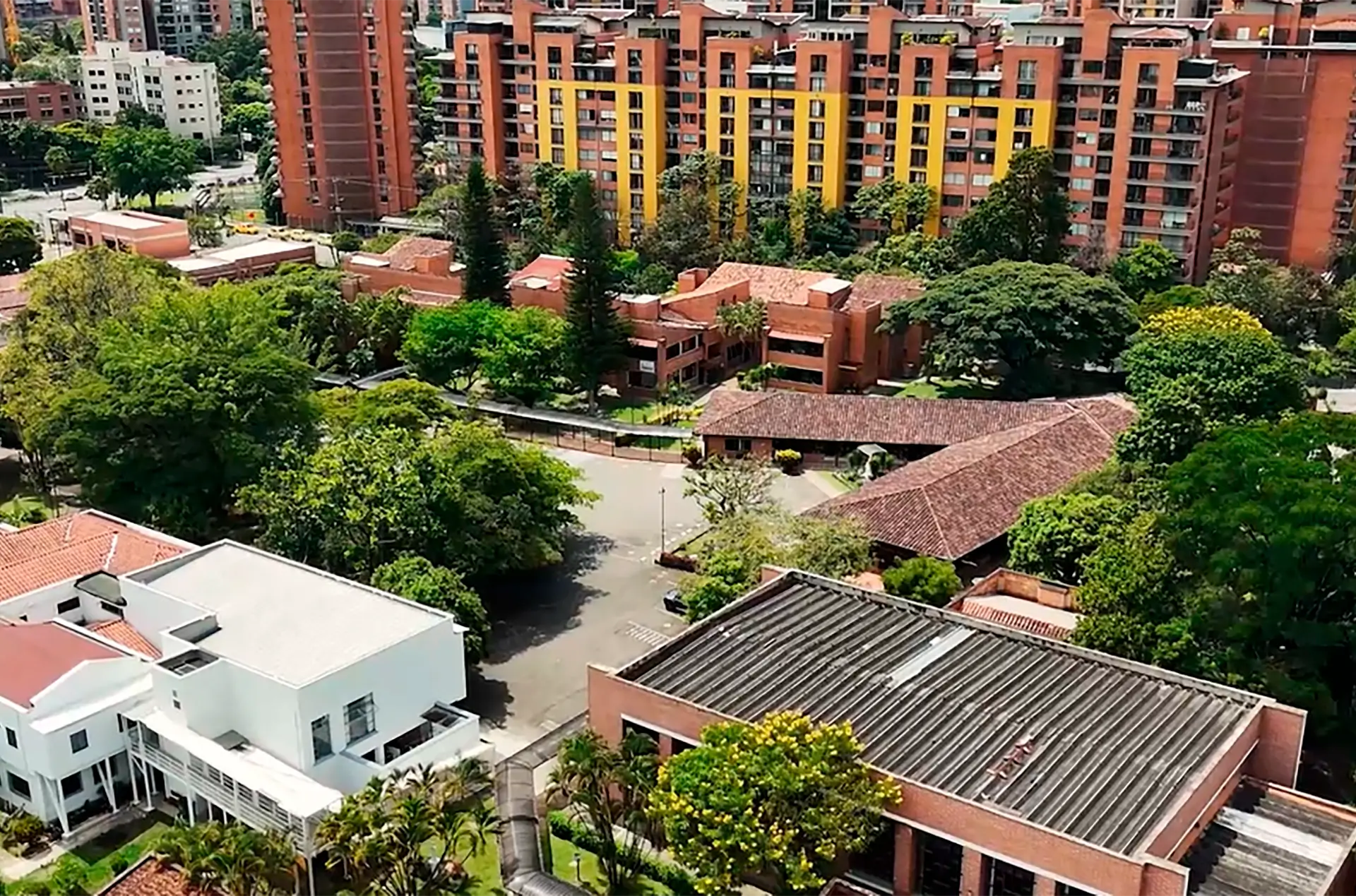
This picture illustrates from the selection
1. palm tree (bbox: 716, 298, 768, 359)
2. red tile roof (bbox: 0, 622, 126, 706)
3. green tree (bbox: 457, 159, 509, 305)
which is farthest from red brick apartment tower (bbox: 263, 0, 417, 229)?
red tile roof (bbox: 0, 622, 126, 706)

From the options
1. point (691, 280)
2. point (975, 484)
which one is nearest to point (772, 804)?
point (975, 484)

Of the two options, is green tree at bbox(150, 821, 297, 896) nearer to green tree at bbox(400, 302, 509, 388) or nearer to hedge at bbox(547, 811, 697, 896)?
hedge at bbox(547, 811, 697, 896)

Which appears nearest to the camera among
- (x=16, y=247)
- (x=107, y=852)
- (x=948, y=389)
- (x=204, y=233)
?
(x=107, y=852)

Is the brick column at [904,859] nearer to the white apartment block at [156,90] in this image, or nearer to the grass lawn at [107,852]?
the grass lawn at [107,852]

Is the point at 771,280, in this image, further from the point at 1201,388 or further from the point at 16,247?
the point at 16,247

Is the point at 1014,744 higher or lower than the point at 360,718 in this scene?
higher
